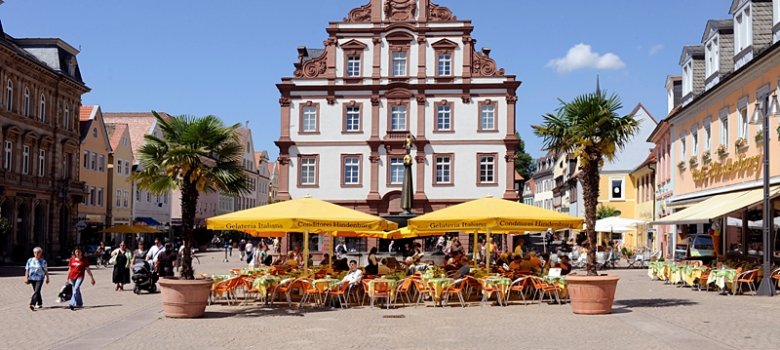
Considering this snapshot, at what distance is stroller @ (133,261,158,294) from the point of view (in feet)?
79.2

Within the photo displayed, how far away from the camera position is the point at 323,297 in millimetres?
20219

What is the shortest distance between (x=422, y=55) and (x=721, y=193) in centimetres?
2866

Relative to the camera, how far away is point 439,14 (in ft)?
185

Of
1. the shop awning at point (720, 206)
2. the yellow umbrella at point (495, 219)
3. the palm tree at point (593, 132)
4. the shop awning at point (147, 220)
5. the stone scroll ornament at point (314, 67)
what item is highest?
the stone scroll ornament at point (314, 67)

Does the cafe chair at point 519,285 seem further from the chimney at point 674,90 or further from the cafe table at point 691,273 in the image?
the chimney at point 674,90

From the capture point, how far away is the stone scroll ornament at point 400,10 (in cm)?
5644

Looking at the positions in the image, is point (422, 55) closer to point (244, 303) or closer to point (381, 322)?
point (244, 303)

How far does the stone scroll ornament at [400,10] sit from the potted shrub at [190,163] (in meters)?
38.1

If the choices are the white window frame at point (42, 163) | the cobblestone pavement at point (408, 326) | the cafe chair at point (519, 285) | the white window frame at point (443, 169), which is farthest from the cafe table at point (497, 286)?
the white window frame at point (42, 163)

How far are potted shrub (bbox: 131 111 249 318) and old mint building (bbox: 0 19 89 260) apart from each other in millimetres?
27499

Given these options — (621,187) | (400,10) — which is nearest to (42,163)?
(400,10)

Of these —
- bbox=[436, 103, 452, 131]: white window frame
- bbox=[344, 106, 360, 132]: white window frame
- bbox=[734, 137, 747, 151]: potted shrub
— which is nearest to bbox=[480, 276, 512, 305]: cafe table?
bbox=[734, 137, 747, 151]: potted shrub

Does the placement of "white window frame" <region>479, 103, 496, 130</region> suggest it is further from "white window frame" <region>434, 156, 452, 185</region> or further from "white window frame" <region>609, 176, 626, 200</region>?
"white window frame" <region>609, 176, 626, 200</region>

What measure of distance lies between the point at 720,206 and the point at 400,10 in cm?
3418
